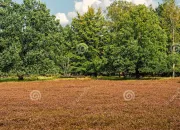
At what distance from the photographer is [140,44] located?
6969cm

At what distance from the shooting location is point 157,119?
14.1m

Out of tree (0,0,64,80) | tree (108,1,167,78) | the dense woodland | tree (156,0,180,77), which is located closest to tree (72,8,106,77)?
the dense woodland

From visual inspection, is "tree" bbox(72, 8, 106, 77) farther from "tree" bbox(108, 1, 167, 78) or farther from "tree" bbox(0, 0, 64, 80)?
"tree" bbox(0, 0, 64, 80)

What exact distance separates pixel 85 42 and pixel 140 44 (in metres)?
18.6

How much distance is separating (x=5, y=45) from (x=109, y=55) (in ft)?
86.3

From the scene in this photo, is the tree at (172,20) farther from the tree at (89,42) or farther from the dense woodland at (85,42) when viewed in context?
the tree at (89,42)

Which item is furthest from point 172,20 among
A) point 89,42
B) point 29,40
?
point 29,40

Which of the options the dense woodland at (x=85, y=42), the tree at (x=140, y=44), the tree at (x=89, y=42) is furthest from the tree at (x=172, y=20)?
the tree at (x=89, y=42)

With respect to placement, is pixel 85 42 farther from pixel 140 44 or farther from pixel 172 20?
pixel 172 20

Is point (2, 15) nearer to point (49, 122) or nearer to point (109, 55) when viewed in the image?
point (109, 55)

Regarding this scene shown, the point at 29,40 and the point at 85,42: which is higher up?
the point at 85,42

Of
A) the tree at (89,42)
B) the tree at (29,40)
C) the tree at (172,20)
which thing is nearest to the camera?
the tree at (29,40)

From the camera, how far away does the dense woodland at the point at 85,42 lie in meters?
60.6

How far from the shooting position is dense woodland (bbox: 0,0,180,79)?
6059 cm
